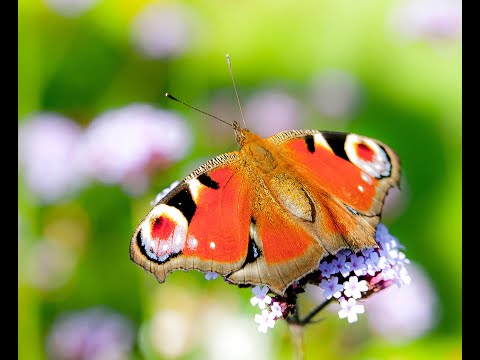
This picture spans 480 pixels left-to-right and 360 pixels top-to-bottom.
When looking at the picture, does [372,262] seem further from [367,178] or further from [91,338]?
[91,338]

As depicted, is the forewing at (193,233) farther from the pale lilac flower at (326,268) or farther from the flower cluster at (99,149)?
the flower cluster at (99,149)

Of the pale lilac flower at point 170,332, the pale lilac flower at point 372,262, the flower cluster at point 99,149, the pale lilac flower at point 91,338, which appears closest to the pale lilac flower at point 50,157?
the flower cluster at point 99,149

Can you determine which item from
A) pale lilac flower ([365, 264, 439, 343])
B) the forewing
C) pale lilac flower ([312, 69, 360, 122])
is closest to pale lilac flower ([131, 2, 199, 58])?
pale lilac flower ([312, 69, 360, 122])

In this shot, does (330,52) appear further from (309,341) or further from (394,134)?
(309,341)

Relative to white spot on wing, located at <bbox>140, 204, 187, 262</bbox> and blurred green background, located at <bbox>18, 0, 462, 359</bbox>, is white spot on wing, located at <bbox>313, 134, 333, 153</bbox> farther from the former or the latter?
blurred green background, located at <bbox>18, 0, 462, 359</bbox>

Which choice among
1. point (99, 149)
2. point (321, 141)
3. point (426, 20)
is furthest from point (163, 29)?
point (321, 141)
